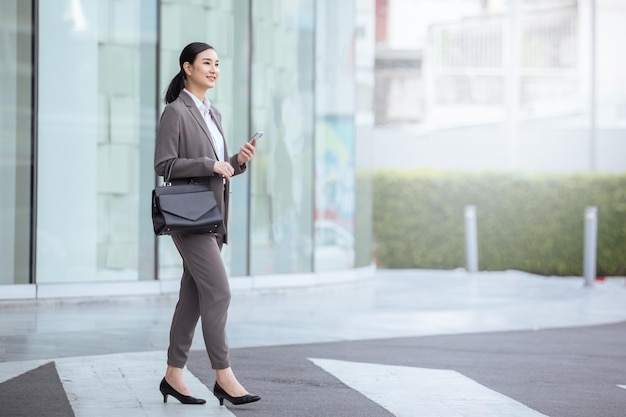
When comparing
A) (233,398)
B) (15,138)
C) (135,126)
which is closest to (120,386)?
(233,398)

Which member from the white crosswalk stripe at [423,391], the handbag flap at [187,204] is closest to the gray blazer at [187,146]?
the handbag flap at [187,204]

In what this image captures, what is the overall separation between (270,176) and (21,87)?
3.47 meters

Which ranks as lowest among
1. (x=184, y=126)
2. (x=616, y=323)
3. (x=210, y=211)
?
(x=616, y=323)

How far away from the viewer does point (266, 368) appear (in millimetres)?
8094

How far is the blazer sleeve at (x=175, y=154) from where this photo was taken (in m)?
6.21

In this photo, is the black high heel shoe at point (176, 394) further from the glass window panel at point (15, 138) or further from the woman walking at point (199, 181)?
the glass window panel at point (15, 138)

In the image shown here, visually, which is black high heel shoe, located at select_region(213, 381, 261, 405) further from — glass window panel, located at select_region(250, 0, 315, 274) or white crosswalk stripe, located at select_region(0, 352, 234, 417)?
glass window panel, located at select_region(250, 0, 315, 274)

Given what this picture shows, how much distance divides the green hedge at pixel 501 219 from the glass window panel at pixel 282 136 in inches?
219

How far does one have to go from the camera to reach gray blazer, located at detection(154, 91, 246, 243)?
6223mm

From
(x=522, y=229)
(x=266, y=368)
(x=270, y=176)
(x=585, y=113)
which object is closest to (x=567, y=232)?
(x=522, y=229)

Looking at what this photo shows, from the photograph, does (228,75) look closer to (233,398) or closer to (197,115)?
(197,115)

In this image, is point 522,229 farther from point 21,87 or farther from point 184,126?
point 184,126

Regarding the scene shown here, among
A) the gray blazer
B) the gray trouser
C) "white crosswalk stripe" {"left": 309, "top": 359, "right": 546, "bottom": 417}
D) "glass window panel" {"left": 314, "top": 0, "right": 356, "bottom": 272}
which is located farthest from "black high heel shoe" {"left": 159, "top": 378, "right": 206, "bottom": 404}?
"glass window panel" {"left": 314, "top": 0, "right": 356, "bottom": 272}

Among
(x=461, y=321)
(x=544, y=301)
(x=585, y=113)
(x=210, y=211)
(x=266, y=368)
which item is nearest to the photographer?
(x=210, y=211)
